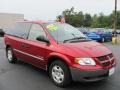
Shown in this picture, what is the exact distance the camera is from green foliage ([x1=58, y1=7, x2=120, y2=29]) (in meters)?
69.8

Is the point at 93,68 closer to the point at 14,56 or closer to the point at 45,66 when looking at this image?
the point at 45,66

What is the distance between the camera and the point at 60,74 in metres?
6.37

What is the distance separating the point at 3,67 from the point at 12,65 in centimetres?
40

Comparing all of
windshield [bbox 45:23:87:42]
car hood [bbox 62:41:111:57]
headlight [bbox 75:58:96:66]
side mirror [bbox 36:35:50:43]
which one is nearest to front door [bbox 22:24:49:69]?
side mirror [bbox 36:35:50:43]

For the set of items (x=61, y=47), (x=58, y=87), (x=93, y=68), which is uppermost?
(x=61, y=47)

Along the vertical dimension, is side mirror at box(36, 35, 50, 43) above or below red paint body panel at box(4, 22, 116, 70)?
above

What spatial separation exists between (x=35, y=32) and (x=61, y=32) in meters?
0.85

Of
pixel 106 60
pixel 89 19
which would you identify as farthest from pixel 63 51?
pixel 89 19

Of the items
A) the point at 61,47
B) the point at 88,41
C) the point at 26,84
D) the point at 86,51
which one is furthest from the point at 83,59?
the point at 26,84

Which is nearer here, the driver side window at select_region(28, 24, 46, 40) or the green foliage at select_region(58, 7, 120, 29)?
the driver side window at select_region(28, 24, 46, 40)

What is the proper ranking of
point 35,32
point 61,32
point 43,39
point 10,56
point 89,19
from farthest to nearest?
1. point 89,19
2. point 10,56
3. point 35,32
4. point 61,32
5. point 43,39

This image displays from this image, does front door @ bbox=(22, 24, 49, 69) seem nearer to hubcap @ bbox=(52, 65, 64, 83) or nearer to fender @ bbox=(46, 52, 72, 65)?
fender @ bbox=(46, 52, 72, 65)

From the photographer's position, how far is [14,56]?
8891 millimetres

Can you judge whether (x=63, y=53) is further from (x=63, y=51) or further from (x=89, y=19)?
(x=89, y=19)
